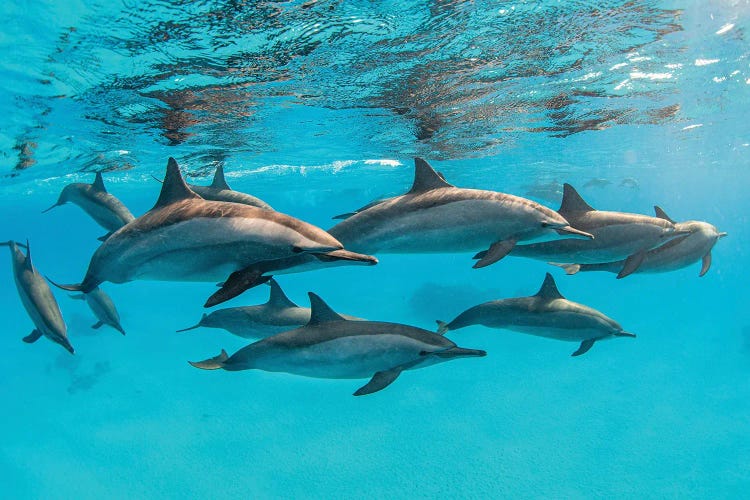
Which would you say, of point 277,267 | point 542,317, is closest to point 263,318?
point 277,267

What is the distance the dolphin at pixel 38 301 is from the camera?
600cm

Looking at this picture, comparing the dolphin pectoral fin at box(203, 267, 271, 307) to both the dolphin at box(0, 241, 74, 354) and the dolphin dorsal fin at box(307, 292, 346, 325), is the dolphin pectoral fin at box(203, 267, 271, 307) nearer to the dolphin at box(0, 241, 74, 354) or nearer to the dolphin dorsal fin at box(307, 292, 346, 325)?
the dolphin dorsal fin at box(307, 292, 346, 325)

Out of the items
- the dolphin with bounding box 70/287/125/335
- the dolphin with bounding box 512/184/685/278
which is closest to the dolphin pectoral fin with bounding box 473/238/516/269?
the dolphin with bounding box 512/184/685/278

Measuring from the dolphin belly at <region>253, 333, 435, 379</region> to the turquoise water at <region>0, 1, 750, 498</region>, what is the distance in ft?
18.9

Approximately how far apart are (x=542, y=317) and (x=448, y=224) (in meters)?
2.81

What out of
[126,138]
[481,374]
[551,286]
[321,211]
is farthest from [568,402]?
[321,211]

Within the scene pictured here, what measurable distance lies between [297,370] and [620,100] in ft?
49.1

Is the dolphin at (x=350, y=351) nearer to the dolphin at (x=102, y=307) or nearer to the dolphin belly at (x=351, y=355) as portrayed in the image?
the dolphin belly at (x=351, y=355)

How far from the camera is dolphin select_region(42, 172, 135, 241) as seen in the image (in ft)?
25.8

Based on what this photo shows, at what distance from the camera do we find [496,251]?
15.4ft

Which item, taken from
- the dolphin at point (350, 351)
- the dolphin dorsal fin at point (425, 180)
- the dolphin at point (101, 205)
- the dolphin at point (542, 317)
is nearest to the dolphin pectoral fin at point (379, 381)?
the dolphin at point (350, 351)

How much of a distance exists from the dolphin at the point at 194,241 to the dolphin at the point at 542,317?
134 inches

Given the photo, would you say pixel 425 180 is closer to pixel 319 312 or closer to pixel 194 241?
pixel 319 312

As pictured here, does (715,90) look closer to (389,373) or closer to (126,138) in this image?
(389,373)
